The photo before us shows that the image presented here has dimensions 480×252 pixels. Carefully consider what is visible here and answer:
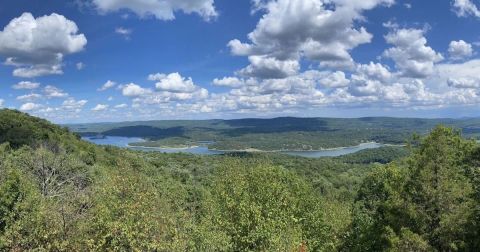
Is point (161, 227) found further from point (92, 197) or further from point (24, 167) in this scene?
point (24, 167)

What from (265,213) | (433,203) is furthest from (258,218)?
(433,203)

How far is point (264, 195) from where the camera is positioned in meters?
35.6

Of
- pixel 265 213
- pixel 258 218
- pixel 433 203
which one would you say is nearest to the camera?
pixel 433 203

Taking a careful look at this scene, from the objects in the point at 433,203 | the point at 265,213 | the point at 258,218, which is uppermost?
the point at 433,203

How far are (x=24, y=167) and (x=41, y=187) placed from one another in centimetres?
739

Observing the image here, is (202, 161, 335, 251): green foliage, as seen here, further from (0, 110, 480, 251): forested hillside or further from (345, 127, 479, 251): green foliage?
(345, 127, 479, 251): green foliage

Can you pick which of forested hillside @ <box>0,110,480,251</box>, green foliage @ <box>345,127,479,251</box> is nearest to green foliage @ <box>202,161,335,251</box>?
forested hillside @ <box>0,110,480,251</box>

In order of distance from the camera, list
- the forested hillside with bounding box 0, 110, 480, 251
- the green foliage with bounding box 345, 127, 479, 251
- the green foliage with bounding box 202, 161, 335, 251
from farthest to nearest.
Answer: the green foliage with bounding box 202, 161, 335, 251 < the green foliage with bounding box 345, 127, 479, 251 < the forested hillside with bounding box 0, 110, 480, 251

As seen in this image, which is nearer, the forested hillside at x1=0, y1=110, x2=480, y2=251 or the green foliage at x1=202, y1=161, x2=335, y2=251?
the forested hillside at x1=0, y1=110, x2=480, y2=251

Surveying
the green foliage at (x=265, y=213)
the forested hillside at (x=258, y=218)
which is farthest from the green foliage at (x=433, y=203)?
the green foliage at (x=265, y=213)

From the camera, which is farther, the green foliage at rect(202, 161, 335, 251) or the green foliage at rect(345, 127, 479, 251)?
the green foliage at rect(202, 161, 335, 251)

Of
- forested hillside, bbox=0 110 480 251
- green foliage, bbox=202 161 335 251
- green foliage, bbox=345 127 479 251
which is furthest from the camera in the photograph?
green foliage, bbox=202 161 335 251

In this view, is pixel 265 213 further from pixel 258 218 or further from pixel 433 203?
pixel 433 203

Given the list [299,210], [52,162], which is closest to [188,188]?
[52,162]
